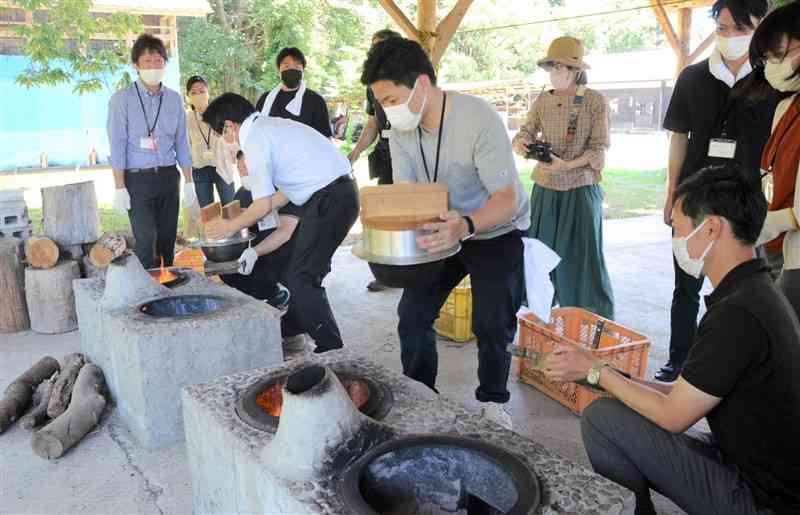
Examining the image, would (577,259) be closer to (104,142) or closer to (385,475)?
(385,475)

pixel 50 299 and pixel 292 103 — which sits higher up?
pixel 292 103

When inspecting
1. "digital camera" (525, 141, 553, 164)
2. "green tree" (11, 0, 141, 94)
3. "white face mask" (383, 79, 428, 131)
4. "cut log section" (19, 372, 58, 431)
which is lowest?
"cut log section" (19, 372, 58, 431)

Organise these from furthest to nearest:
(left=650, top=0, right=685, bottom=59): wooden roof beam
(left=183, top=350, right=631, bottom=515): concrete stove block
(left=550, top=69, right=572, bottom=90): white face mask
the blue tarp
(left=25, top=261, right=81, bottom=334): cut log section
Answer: the blue tarp
(left=650, top=0, right=685, bottom=59): wooden roof beam
(left=25, top=261, right=81, bottom=334): cut log section
(left=550, top=69, right=572, bottom=90): white face mask
(left=183, top=350, right=631, bottom=515): concrete stove block

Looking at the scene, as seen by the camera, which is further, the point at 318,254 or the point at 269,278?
the point at 269,278

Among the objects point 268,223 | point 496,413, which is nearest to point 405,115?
point 496,413

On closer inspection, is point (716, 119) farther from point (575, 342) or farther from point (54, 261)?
point (54, 261)

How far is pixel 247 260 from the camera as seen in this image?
3742mm

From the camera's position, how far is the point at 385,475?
1732 mm

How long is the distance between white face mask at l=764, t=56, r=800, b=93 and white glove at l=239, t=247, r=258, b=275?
8.67 ft

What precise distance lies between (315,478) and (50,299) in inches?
147

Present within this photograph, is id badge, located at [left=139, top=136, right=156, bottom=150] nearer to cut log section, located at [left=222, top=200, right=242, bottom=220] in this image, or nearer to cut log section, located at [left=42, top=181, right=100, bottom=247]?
cut log section, located at [left=42, top=181, right=100, bottom=247]

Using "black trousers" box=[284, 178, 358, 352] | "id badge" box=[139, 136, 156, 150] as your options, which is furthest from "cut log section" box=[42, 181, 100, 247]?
"black trousers" box=[284, 178, 358, 352]

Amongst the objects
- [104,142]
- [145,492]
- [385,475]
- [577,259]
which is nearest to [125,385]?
[145,492]

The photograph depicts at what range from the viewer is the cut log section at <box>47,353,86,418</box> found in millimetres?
3287
